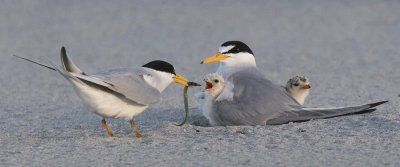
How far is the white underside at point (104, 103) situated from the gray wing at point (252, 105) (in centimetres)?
71

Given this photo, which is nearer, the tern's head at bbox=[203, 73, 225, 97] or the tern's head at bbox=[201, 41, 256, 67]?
the tern's head at bbox=[203, 73, 225, 97]

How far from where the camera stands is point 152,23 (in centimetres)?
1205

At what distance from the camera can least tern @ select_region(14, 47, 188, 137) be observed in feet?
13.5

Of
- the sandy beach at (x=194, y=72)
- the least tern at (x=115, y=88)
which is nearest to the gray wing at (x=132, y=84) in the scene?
the least tern at (x=115, y=88)

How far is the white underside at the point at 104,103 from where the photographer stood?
13.9 feet

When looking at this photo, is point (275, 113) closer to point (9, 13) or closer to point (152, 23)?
point (152, 23)

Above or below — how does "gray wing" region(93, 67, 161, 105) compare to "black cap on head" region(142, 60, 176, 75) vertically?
below

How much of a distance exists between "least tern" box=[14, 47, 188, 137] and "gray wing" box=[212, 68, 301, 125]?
1.77 feet

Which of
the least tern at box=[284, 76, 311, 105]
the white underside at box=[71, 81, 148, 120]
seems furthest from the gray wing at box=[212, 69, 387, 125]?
the white underside at box=[71, 81, 148, 120]

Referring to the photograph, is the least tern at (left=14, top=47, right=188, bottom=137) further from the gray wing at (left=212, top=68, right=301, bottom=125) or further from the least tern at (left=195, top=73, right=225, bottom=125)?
the gray wing at (left=212, top=68, right=301, bottom=125)

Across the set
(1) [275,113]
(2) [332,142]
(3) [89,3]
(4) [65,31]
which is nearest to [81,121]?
(1) [275,113]

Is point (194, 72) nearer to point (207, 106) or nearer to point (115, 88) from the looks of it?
point (207, 106)

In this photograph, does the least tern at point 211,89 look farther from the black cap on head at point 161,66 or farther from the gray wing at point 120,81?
the gray wing at point 120,81

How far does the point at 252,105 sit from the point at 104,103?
45.9 inches
